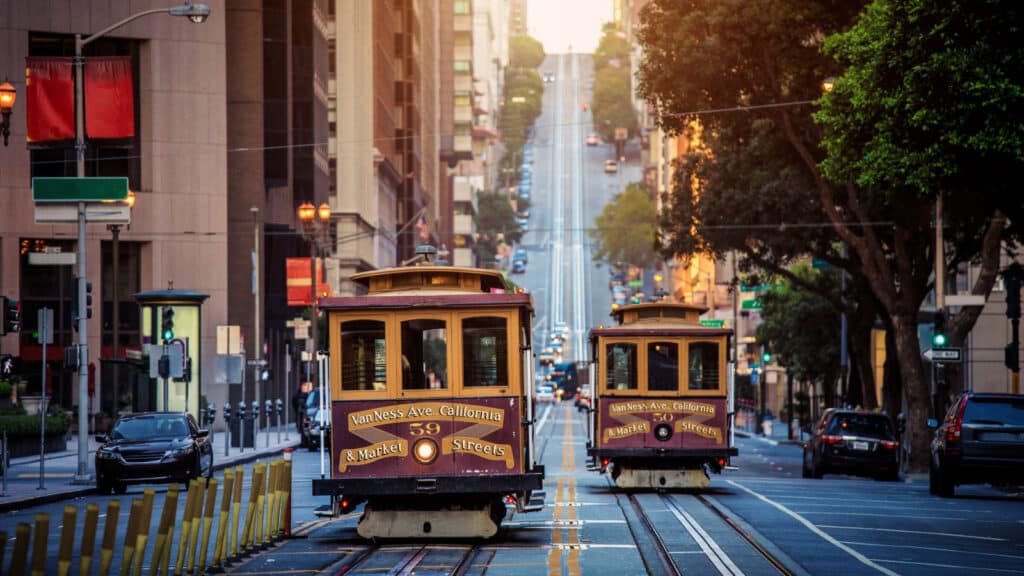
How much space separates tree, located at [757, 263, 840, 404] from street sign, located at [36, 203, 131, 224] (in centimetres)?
3490

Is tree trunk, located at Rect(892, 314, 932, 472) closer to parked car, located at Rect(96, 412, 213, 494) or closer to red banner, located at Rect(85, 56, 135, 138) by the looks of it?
parked car, located at Rect(96, 412, 213, 494)

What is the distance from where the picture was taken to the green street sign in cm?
3403

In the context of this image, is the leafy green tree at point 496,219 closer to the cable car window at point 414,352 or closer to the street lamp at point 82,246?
the street lamp at point 82,246

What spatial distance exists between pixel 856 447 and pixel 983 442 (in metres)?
7.64

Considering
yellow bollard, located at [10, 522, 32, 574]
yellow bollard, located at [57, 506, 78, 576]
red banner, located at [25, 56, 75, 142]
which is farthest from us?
red banner, located at [25, 56, 75, 142]

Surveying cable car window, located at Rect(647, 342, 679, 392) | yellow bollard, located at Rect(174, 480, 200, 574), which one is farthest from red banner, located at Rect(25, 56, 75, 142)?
yellow bollard, located at Rect(174, 480, 200, 574)

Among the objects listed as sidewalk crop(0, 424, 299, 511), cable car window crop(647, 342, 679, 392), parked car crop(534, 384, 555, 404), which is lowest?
parked car crop(534, 384, 555, 404)

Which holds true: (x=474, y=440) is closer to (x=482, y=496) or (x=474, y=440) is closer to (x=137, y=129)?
(x=482, y=496)

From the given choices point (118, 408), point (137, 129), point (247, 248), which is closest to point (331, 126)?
point (247, 248)

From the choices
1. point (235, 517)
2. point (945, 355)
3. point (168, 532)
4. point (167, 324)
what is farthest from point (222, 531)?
point (167, 324)

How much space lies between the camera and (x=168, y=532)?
49.6ft

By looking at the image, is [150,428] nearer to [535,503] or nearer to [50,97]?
[50,97]

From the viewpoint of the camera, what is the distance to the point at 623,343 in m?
30.7

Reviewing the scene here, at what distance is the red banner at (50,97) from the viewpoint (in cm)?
3750
